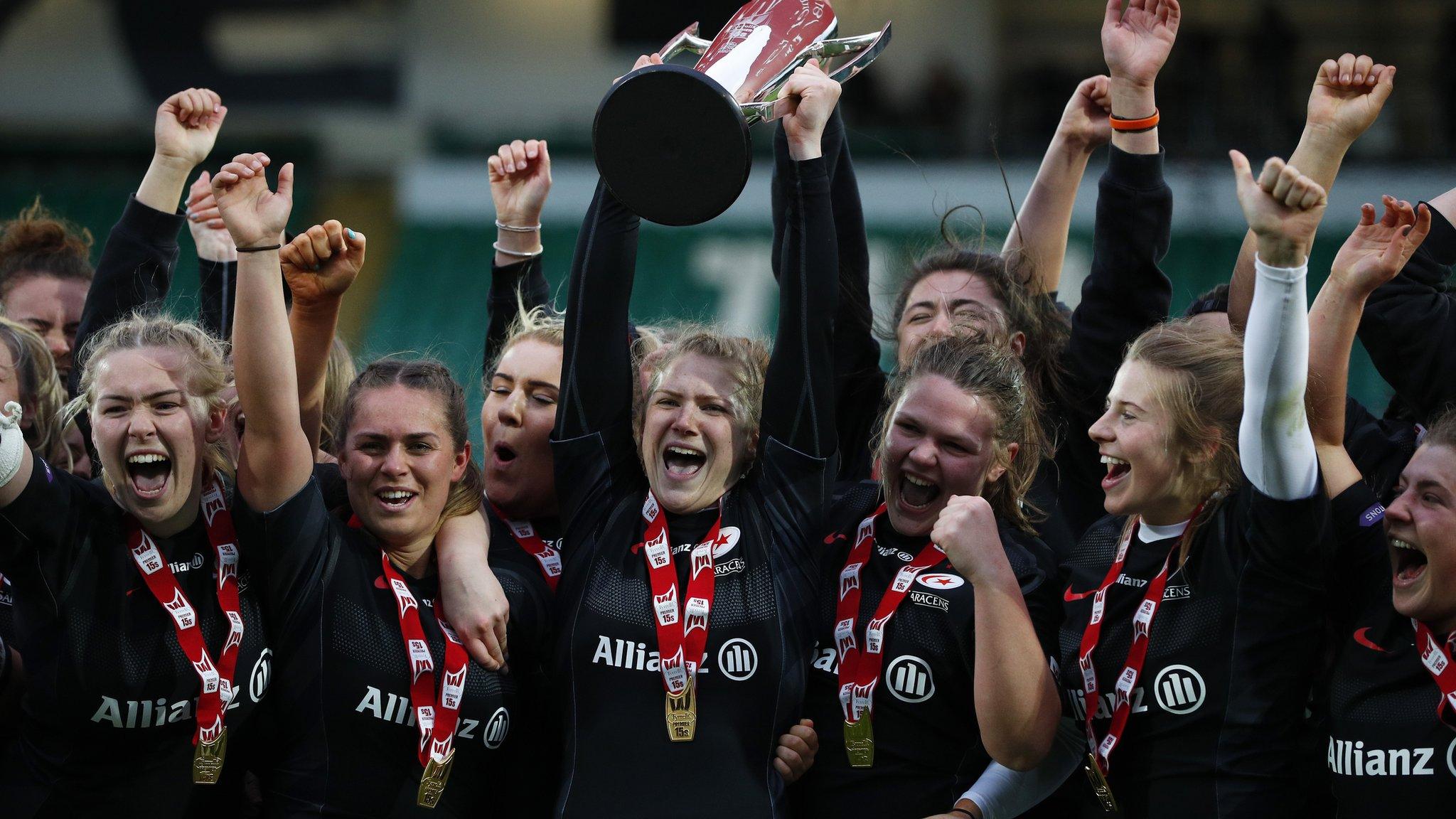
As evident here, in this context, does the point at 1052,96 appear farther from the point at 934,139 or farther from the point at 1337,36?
the point at 1337,36

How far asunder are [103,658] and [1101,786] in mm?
1727

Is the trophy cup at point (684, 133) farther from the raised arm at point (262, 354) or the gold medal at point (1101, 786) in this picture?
the gold medal at point (1101, 786)

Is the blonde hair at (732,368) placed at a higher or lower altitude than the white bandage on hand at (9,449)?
higher

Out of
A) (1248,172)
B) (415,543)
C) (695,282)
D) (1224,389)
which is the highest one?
(695,282)

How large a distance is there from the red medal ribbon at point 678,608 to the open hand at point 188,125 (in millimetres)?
1353

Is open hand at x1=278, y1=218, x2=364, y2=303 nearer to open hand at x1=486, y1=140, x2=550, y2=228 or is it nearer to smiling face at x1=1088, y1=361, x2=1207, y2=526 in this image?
open hand at x1=486, y1=140, x2=550, y2=228

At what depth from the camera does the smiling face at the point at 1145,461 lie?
2602mm

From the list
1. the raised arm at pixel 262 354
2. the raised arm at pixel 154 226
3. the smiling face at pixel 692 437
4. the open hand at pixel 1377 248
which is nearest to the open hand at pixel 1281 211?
the open hand at pixel 1377 248

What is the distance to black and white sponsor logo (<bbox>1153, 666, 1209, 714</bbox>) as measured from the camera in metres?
2.49

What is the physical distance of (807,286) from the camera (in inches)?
107

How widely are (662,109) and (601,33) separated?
1361 centimetres

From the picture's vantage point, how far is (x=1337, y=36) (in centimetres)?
1566

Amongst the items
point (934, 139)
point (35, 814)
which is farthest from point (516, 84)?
point (35, 814)

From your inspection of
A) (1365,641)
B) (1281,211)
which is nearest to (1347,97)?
(1281,211)
